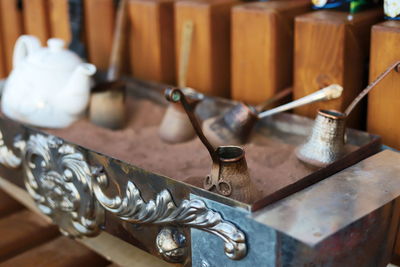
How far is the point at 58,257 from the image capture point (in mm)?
1202

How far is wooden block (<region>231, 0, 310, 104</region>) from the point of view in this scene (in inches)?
50.9

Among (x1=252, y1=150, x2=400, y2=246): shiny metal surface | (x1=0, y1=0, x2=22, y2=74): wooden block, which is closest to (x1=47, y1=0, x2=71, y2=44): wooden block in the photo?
(x1=0, y1=0, x2=22, y2=74): wooden block

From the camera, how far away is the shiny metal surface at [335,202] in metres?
0.82

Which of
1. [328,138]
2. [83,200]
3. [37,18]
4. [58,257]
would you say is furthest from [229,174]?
[37,18]

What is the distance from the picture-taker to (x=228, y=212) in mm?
885

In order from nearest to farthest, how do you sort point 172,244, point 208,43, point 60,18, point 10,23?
point 172,244 → point 208,43 → point 60,18 → point 10,23

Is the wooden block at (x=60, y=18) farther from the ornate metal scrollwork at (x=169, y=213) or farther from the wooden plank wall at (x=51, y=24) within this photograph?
the ornate metal scrollwork at (x=169, y=213)

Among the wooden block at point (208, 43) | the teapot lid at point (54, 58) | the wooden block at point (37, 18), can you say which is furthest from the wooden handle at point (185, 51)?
the wooden block at point (37, 18)

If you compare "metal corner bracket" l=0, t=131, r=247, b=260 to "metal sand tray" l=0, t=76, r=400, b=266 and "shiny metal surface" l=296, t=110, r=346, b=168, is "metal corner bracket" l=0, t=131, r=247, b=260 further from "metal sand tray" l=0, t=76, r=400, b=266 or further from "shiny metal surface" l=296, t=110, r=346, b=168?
"shiny metal surface" l=296, t=110, r=346, b=168

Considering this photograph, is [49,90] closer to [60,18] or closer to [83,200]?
[83,200]

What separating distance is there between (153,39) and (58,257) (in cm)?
60

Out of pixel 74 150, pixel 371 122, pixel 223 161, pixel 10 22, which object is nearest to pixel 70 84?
pixel 74 150

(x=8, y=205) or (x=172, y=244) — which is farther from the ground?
(x=172, y=244)

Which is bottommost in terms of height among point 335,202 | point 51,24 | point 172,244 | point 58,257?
point 58,257
